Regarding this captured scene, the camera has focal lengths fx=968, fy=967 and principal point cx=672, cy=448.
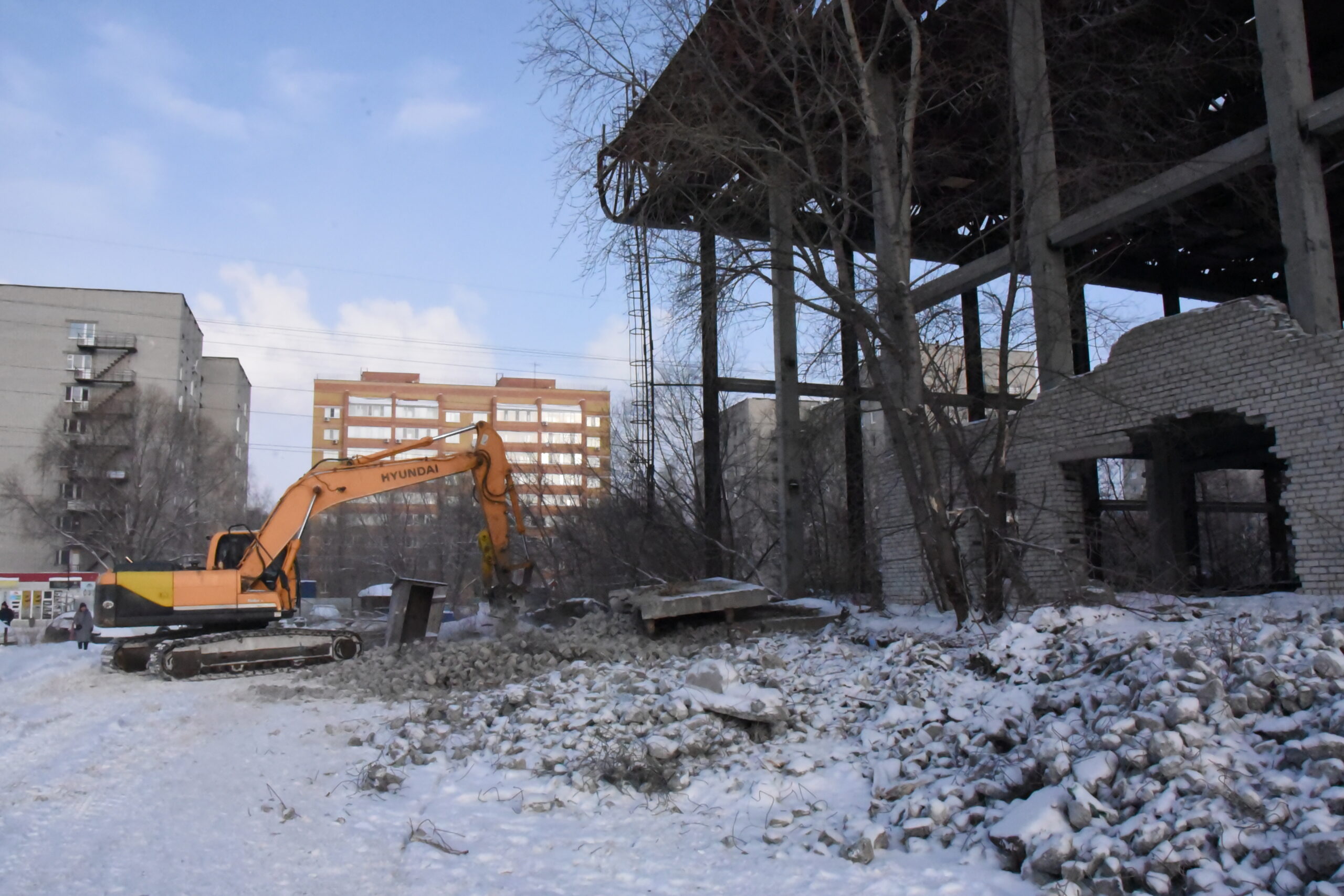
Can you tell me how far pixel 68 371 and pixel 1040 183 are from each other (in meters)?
56.0

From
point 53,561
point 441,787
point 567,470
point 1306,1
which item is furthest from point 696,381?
point 53,561

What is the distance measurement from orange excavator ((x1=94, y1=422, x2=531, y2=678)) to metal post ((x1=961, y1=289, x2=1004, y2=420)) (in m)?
8.94

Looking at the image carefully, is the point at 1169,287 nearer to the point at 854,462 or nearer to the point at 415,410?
the point at 854,462

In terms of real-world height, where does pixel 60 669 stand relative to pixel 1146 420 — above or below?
below

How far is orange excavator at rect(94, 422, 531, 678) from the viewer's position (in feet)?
39.7

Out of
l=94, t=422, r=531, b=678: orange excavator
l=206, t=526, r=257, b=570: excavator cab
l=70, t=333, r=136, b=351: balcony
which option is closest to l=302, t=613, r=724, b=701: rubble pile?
l=94, t=422, r=531, b=678: orange excavator

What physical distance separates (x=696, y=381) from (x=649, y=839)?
88.9ft

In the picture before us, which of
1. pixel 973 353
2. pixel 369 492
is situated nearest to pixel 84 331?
pixel 369 492

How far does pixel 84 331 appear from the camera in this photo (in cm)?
5356

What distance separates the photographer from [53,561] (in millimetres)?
50312

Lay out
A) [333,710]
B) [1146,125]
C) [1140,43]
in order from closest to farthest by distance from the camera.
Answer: [333,710] < [1140,43] < [1146,125]

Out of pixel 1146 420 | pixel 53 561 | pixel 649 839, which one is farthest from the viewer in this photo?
pixel 53 561

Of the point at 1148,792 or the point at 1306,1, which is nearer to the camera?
the point at 1148,792

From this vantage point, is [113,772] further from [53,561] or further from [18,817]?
[53,561]
